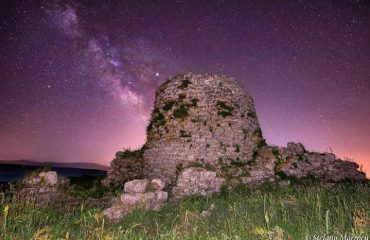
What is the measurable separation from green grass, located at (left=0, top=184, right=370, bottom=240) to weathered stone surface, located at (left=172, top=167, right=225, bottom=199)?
1.58 feet

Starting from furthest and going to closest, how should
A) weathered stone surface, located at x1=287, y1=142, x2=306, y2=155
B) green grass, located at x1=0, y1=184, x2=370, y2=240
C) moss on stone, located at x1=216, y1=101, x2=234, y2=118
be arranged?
weathered stone surface, located at x1=287, y1=142, x2=306, y2=155
moss on stone, located at x1=216, y1=101, x2=234, y2=118
green grass, located at x1=0, y1=184, x2=370, y2=240

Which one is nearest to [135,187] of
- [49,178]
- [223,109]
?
[49,178]

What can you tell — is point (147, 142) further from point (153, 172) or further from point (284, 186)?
point (284, 186)

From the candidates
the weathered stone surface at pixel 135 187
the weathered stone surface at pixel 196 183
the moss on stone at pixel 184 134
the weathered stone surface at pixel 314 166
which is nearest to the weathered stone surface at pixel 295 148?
the weathered stone surface at pixel 314 166

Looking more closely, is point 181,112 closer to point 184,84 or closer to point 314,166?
point 184,84

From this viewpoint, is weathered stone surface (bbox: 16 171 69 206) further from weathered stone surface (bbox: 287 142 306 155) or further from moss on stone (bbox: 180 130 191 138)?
weathered stone surface (bbox: 287 142 306 155)

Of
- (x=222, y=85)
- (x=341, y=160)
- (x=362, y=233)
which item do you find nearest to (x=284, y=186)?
(x=341, y=160)

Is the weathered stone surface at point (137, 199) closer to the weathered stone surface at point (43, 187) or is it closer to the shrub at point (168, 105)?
the weathered stone surface at point (43, 187)

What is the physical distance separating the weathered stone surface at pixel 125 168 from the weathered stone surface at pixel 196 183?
377 cm

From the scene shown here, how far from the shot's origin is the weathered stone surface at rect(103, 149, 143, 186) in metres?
14.1

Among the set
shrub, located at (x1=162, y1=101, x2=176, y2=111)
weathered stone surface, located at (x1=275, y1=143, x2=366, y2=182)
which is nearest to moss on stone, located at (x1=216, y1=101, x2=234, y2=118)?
shrub, located at (x1=162, y1=101, x2=176, y2=111)

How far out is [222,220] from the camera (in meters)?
7.27

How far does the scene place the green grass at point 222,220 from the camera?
5.13 m

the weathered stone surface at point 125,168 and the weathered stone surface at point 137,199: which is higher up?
the weathered stone surface at point 125,168
